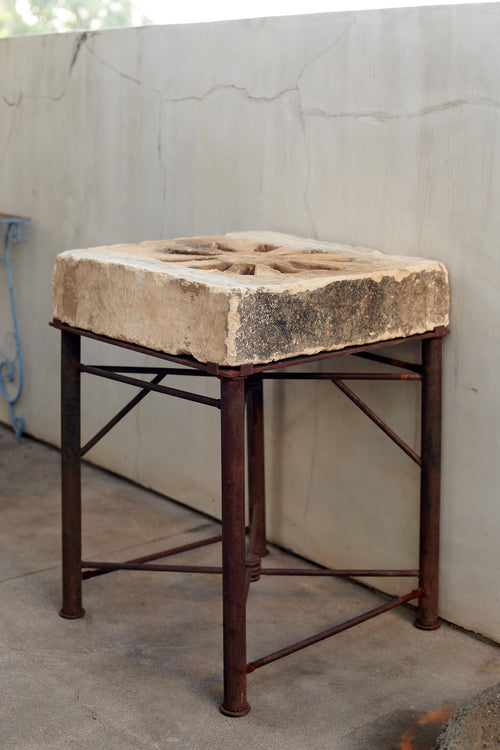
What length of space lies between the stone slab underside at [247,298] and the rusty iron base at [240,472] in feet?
0.12

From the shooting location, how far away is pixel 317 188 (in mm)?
2807

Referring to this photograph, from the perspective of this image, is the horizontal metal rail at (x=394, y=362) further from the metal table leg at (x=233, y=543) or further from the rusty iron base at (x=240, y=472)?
the metal table leg at (x=233, y=543)

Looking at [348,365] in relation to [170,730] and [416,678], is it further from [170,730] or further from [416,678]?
[170,730]

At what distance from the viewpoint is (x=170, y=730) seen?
2.13m

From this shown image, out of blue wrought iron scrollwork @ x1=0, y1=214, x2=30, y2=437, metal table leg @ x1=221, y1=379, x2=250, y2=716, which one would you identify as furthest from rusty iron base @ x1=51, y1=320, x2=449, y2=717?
blue wrought iron scrollwork @ x1=0, y1=214, x2=30, y2=437

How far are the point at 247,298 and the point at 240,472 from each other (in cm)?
40

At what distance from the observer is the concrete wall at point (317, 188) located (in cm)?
244

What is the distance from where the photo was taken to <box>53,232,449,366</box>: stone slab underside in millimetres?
1995

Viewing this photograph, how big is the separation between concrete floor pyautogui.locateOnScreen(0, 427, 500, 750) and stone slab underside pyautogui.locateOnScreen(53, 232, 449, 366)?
0.84 m

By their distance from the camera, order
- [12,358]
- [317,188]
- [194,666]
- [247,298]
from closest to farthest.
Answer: [247,298], [194,666], [317,188], [12,358]

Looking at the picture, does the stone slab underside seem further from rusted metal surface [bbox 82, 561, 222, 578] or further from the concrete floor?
the concrete floor

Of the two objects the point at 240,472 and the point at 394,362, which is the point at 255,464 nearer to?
the point at 394,362

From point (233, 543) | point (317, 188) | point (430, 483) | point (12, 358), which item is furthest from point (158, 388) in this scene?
point (12, 358)

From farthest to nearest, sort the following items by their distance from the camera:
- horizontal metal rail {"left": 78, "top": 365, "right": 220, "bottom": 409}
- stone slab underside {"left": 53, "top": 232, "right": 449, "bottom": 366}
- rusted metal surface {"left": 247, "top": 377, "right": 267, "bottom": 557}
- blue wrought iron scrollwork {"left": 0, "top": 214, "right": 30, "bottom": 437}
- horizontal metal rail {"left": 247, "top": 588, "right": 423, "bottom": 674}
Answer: blue wrought iron scrollwork {"left": 0, "top": 214, "right": 30, "bottom": 437}
rusted metal surface {"left": 247, "top": 377, "right": 267, "bottom": 557}
horizontal metal rail {"left": 247, "top": 588, "right": 423, "bottom": 674}
horizontal metal rail {"left": 78, "top": 365, "right": 220, "bottom": 409}
stone slab underside {"left": 53, "top": 232, "right": 449, "bottom": 366}
